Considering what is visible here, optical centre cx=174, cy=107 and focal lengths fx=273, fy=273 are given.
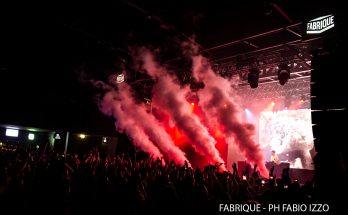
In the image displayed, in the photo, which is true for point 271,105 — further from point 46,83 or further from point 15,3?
point 15,3

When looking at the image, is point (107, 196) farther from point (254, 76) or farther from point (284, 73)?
point (254, 76)

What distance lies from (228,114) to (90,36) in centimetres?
817

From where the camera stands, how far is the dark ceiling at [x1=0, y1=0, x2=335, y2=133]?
6941 millimetres

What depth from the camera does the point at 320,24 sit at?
5.90 m

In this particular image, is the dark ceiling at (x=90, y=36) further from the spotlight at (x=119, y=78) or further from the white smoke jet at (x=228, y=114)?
the white smoke jet at (x=228, y=114)

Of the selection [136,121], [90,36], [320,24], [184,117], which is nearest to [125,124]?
[136,121]

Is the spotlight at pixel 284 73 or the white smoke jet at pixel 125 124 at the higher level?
the spotlight at pixel 284 73

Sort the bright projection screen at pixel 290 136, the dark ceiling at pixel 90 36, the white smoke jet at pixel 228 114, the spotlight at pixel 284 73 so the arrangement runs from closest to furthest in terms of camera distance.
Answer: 1. the dark ceiling at pixel 90 36
2. the spotlight at pixel 284 73
3. the white smoke jet at pixel 228 114
4. the bright projection screen at pixel 290 136

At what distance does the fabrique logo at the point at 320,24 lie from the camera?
565 cm

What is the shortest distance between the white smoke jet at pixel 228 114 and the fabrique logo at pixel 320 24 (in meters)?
6.08

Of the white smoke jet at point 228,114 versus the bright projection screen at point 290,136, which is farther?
the bright projection screen at point 290,136

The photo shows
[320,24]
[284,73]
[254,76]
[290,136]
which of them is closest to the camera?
[320,24]

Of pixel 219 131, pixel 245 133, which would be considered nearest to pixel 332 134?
pixel 245 133

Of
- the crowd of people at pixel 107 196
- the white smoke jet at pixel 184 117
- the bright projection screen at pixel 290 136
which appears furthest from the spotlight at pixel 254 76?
the bright projection screen at pixel 290 136
